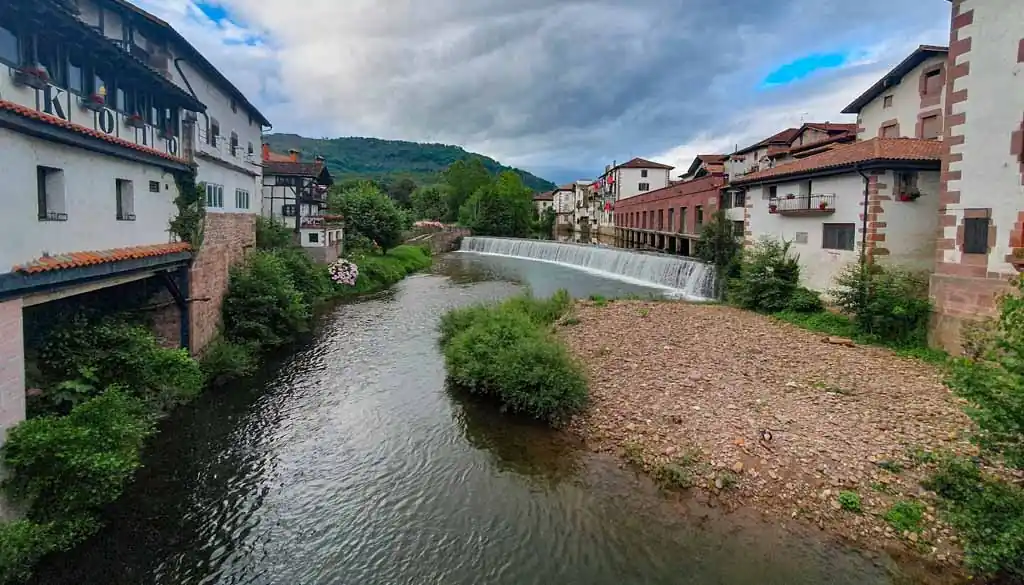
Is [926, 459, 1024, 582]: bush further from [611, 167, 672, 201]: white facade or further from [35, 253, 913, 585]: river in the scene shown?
[611, 167, 672, 201]: white facade

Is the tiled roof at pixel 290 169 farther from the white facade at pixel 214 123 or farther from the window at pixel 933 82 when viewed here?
the window at pixel 933 82

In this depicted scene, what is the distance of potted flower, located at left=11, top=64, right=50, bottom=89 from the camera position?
898 cm

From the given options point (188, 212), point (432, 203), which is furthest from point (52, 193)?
point (432, 203)

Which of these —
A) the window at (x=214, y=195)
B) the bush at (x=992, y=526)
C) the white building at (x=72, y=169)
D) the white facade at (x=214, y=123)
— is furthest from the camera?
the window at (x=214, y=195)

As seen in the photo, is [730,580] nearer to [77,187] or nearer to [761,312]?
[77,187]

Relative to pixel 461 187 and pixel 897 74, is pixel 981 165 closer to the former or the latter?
pixel 897 74

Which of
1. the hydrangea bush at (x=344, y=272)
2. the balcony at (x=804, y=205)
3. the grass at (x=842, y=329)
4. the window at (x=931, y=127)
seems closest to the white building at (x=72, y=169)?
the hydrangea bush at (x=344, y=272)

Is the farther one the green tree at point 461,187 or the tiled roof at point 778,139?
the green tree at point 461,187

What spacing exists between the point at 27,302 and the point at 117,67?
19.4ft

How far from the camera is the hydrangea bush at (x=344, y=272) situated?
32031 mm

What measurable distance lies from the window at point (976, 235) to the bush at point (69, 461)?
18.8m

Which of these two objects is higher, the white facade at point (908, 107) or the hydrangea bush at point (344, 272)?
the white facade at point (908, 107)

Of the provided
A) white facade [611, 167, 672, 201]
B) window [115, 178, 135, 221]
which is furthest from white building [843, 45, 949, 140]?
white facade [611, 167, 672, 201]

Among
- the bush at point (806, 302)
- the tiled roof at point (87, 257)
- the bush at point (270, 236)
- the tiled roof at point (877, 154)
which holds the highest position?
the tiled roof at point (877, 154)
